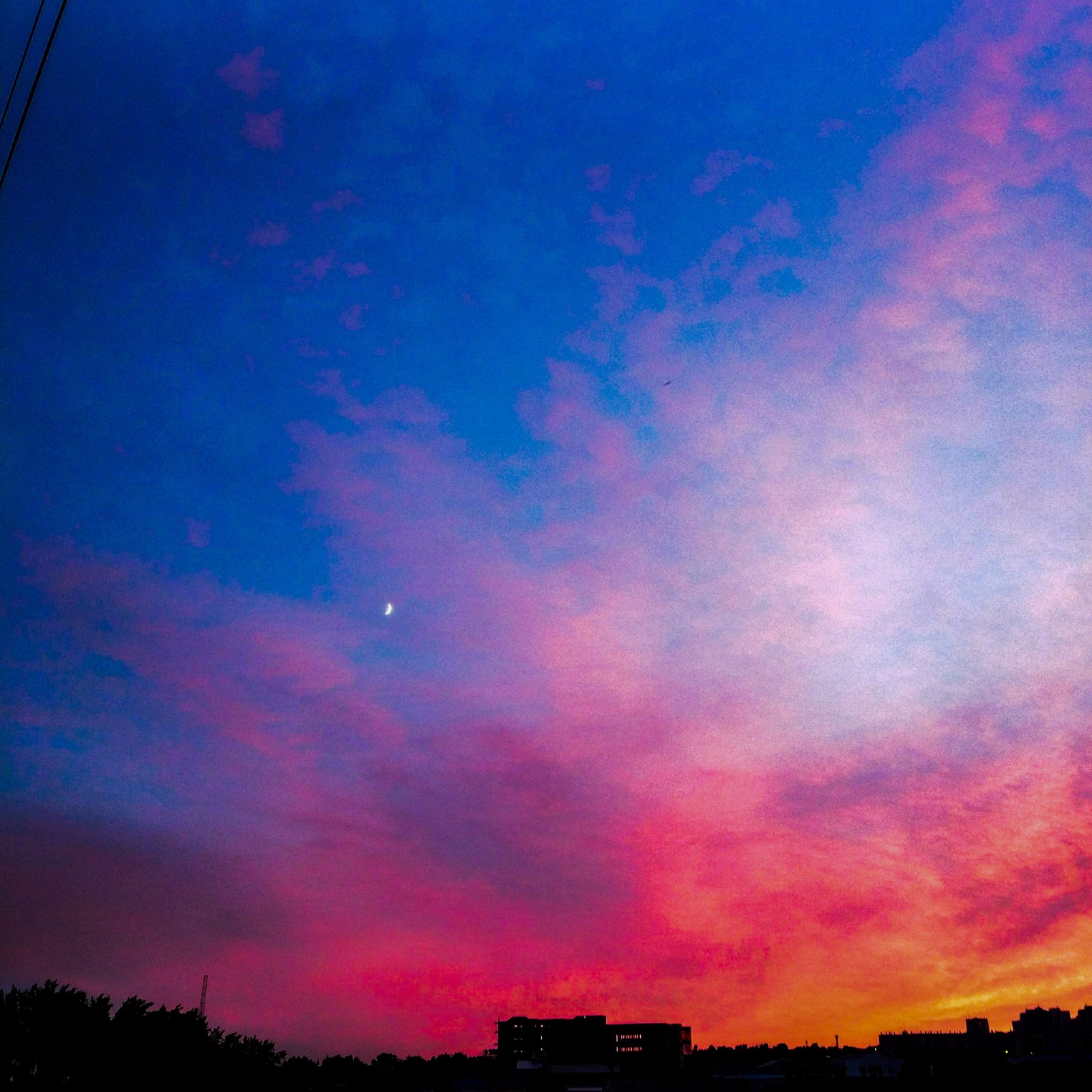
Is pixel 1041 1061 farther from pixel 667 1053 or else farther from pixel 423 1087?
pixel 667 1053

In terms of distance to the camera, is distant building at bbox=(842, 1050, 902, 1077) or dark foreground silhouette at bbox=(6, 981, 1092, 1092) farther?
distant building at bbox=(842, 1050, 902, 1077)

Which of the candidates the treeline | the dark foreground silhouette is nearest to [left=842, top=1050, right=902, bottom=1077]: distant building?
the dark foreground silhouette

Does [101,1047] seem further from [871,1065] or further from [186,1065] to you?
[871,1065]

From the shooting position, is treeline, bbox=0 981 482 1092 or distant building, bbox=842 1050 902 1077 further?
distant building, bbox=842 1050 902 1077

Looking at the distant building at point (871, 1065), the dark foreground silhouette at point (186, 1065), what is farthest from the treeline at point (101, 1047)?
A: the distant building at point (871, 1065)

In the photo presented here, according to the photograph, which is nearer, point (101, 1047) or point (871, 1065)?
point (101, 1047)

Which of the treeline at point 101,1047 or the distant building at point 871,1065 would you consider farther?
the distant building at point 871,1065

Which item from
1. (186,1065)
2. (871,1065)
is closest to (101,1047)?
(186,1065)

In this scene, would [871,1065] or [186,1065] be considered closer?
[186,1065]

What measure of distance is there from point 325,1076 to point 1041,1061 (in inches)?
5239

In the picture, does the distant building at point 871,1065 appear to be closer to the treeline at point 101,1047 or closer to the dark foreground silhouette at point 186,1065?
the dark foreground silhouette at point 186,1065

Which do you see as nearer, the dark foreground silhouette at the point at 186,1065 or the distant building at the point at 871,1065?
the dark foreground silhouette at the point at 186,1065

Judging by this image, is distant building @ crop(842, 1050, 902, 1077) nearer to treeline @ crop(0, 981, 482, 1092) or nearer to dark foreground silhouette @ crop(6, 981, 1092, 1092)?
dark foreground silhouette @ crop(6, 981, 1092, 1092)

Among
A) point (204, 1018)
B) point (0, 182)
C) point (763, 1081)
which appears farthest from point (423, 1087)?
point (0, 182)
